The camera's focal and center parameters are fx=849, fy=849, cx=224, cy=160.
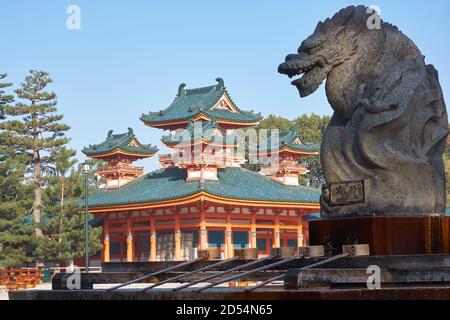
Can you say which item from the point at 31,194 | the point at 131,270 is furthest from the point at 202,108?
the point at 131,270

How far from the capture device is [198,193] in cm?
3872

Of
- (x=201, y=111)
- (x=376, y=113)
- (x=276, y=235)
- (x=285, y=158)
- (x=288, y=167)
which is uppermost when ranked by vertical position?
(x=201, y=111)

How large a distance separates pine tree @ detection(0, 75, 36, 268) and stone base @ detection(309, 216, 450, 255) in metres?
30.5

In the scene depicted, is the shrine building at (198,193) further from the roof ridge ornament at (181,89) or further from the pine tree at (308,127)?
the pine tree at (308,127)

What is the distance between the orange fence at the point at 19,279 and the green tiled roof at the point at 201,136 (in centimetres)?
1132

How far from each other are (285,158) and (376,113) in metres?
39.4

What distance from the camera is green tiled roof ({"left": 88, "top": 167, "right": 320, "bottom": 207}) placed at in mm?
40562

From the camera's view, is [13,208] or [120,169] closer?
[13,208]

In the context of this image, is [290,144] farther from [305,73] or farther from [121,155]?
[305,73]

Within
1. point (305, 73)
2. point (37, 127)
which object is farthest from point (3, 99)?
point (305, 73)

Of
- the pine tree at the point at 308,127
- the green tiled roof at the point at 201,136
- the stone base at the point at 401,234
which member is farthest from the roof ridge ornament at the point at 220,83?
the stone base at the point at 401,234

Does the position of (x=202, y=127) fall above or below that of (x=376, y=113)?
above

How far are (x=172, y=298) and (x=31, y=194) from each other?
3511 cm

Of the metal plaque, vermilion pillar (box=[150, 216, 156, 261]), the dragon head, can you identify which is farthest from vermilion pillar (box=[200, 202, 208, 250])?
the metal plaque
